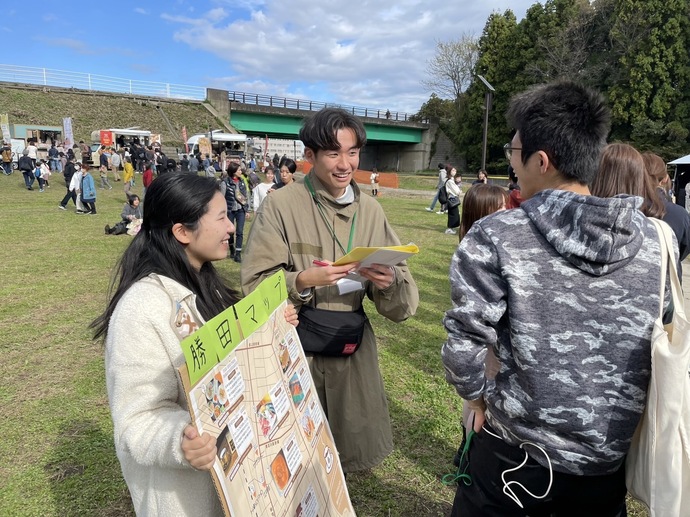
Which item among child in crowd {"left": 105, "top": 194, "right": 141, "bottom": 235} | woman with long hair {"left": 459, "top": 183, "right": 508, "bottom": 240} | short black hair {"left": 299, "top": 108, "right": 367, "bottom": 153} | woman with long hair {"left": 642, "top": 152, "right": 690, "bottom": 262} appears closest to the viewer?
short black hair {"left": 299, "top": 108, "right": 367, "bottom": 153}

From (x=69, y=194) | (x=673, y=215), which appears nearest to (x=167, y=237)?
(x=673, y=215)

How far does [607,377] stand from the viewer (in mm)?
1301

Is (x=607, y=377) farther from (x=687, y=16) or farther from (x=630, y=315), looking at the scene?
(x=687, y=16)

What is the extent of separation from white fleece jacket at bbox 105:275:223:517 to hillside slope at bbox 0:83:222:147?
33101 millimetres

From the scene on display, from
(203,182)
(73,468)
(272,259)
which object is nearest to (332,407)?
(272,259)

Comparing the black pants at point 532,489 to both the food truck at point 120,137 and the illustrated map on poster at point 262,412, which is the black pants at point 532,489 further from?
the food truck at point 120,137

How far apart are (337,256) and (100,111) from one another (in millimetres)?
37582

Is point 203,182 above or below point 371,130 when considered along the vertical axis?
below

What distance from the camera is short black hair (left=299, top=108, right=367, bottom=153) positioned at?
2.00 meters

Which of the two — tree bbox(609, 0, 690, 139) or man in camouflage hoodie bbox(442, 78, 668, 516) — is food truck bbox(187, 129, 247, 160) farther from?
man in camouflage hoodie bbox(442, 78, 668, 516)

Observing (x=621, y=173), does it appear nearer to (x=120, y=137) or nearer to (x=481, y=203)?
(x=481, y=203)

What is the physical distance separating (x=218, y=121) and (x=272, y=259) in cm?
3814

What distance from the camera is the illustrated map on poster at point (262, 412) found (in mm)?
1143

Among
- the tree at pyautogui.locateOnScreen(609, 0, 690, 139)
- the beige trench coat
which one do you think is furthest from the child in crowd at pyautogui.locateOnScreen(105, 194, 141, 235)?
the tree at pyautogui.locateOnScreen(609, 0, 690, 139)
